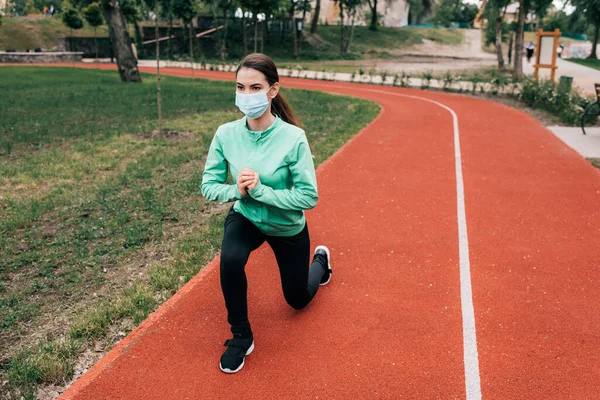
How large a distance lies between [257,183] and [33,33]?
5984 cm

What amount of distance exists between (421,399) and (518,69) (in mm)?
25056

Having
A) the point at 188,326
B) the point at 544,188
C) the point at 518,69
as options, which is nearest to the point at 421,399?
the point at 188,326

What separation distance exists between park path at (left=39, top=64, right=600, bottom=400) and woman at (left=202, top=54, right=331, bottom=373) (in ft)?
1.51

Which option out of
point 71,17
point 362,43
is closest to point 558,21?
point 362,43

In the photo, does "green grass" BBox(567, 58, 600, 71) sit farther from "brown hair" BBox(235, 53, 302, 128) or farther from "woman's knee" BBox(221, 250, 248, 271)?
"woman's knee" BBox(221, 250, 248, 271)

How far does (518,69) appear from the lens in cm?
2541

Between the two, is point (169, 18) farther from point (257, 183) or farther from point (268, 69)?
point (257, 183)

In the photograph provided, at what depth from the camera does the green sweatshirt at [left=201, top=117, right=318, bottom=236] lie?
3535 mm

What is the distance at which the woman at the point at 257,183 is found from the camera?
3.49m

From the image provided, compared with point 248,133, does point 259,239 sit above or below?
below

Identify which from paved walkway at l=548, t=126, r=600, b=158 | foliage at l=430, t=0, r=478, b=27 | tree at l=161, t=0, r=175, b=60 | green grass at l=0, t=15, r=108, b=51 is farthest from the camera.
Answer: foliage at l=430, t=0, r=478, b=27

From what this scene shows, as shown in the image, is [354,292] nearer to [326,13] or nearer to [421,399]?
[421,399]

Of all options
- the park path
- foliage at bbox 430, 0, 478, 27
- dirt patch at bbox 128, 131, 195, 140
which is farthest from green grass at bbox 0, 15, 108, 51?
the park path

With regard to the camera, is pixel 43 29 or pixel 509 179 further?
pixel 43 29
